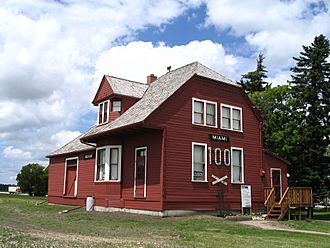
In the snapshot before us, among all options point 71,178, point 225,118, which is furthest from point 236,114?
point 71,178

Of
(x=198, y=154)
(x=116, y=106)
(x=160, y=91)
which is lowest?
(x=198, y=154)

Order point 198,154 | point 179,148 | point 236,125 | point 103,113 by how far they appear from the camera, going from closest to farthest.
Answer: point 179,148 → point 198,154 → point 236,125 → point 103,113

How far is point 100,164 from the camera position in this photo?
87.5 feet

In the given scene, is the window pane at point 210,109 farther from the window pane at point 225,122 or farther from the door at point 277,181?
the door at point 277,181

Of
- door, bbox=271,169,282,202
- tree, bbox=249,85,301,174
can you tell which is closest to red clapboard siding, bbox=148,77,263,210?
door, bbox=271,169,282,202

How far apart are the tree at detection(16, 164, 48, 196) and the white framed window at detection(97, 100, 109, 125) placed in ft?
185

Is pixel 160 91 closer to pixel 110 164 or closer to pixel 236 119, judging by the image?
pixel 236 119

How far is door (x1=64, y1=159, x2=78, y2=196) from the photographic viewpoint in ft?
107

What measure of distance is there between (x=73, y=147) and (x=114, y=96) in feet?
25.8

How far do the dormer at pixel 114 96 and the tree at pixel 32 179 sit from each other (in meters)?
56.6

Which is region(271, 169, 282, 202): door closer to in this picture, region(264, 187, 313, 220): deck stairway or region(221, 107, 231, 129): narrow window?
region(264, 187, 313, 220): deck stairway

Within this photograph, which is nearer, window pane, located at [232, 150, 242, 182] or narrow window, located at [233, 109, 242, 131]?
window pane, located at [232, 150, 242, 182]

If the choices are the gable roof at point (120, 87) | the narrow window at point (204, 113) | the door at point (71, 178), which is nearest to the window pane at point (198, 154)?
the narrow window at point (204, 113)

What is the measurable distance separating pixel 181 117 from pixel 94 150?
8468mm
